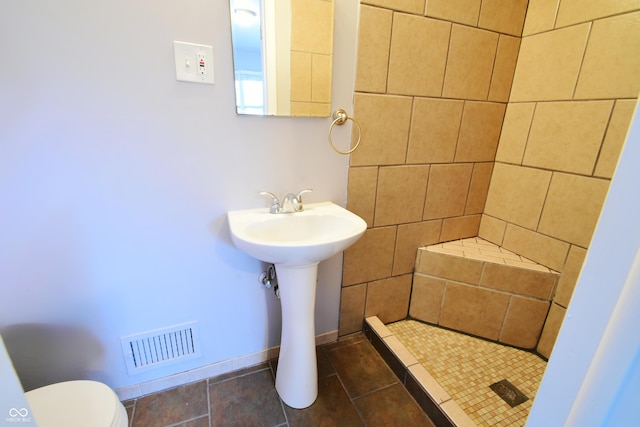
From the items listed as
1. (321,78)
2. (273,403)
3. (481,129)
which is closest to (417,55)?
(321,78)

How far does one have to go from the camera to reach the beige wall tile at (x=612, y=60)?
3.74ft

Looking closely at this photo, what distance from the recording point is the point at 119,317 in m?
1.13

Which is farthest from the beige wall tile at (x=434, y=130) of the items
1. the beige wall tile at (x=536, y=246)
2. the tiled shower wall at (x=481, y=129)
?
the beige wall tile at (x=536, y=246)

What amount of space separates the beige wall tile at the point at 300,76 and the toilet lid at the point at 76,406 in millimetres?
1209

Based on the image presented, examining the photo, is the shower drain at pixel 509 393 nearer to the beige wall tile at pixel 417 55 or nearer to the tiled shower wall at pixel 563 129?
the tiled shower wall at pixel 563 129

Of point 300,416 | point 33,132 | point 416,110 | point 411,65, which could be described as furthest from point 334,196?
point 33,132

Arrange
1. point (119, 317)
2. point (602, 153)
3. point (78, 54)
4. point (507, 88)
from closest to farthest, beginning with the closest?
point (78, 54) < point (119, 317) < point (602, 153) < point (507, 88)

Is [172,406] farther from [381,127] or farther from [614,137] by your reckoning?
[614,137]

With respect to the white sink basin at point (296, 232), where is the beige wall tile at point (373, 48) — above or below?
above

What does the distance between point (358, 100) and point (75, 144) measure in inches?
41.5

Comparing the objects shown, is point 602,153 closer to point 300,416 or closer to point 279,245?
point 279,245

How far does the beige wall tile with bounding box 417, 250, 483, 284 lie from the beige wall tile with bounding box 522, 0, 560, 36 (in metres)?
1.22

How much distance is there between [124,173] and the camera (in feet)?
3.33

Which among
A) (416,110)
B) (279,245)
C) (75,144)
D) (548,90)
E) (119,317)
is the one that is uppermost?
(548,90)
